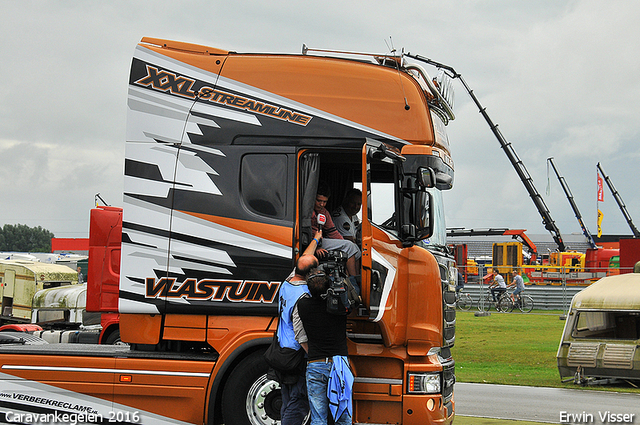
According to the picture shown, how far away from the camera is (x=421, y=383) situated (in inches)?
247

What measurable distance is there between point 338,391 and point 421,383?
0.98 m

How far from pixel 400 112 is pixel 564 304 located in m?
24.2

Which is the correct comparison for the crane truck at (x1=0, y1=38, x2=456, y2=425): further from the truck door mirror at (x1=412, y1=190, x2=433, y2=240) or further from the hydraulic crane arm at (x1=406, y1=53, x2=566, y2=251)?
the hydraulic crane arm at (x1=406, y1=53, x2=566, y2=251)

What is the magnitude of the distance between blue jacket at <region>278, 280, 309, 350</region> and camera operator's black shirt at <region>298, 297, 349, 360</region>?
10 centimetres

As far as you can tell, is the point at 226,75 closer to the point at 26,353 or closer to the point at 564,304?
the point at 26,353

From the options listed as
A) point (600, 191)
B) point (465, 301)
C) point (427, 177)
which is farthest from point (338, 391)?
point (600, 191)

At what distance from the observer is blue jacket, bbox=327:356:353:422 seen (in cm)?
571

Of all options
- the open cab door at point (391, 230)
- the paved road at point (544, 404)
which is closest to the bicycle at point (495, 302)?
the paved road at point (544, 404)

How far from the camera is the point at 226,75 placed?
684cm

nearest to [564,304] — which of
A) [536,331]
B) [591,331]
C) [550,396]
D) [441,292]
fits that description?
[536,331]

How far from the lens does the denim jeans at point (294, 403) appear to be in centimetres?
587

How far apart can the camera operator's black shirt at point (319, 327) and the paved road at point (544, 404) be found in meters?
4.06

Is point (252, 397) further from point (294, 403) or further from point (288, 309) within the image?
point (288, 309)

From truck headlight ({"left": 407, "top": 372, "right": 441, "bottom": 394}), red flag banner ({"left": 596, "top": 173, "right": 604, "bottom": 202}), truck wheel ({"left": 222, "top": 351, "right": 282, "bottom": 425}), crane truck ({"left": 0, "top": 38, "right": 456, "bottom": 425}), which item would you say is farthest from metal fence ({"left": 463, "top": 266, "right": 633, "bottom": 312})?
red flag banner ({"left": 596, "top": 173, "right": 604, "bottom": 202})
